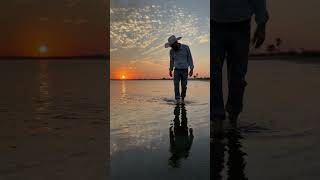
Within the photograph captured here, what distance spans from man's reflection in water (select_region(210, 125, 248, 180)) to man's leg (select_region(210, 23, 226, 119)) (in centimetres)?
30

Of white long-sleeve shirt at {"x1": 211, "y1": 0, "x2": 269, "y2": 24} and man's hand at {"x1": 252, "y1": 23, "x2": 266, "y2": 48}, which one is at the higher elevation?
white long-sleeve shirt at {"x1": 211, "y1": 0, "x2": 269, "y2": 24}

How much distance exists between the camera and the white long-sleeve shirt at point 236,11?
15.5ft

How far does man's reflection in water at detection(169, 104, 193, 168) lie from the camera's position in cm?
429

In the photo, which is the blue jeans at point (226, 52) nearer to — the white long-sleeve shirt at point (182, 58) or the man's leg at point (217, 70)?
the man's leg at point (217, 70)

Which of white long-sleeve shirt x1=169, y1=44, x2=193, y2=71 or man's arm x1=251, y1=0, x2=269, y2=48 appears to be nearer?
man's arm x1=251, y1=0, x2=269, y2=48

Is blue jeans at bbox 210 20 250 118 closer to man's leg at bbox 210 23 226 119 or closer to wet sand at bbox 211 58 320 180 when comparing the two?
man's leg at bbox 210 23 226 119

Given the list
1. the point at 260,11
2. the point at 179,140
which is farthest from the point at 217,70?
the point at 179,140

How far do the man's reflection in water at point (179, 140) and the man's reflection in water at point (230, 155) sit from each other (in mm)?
278
